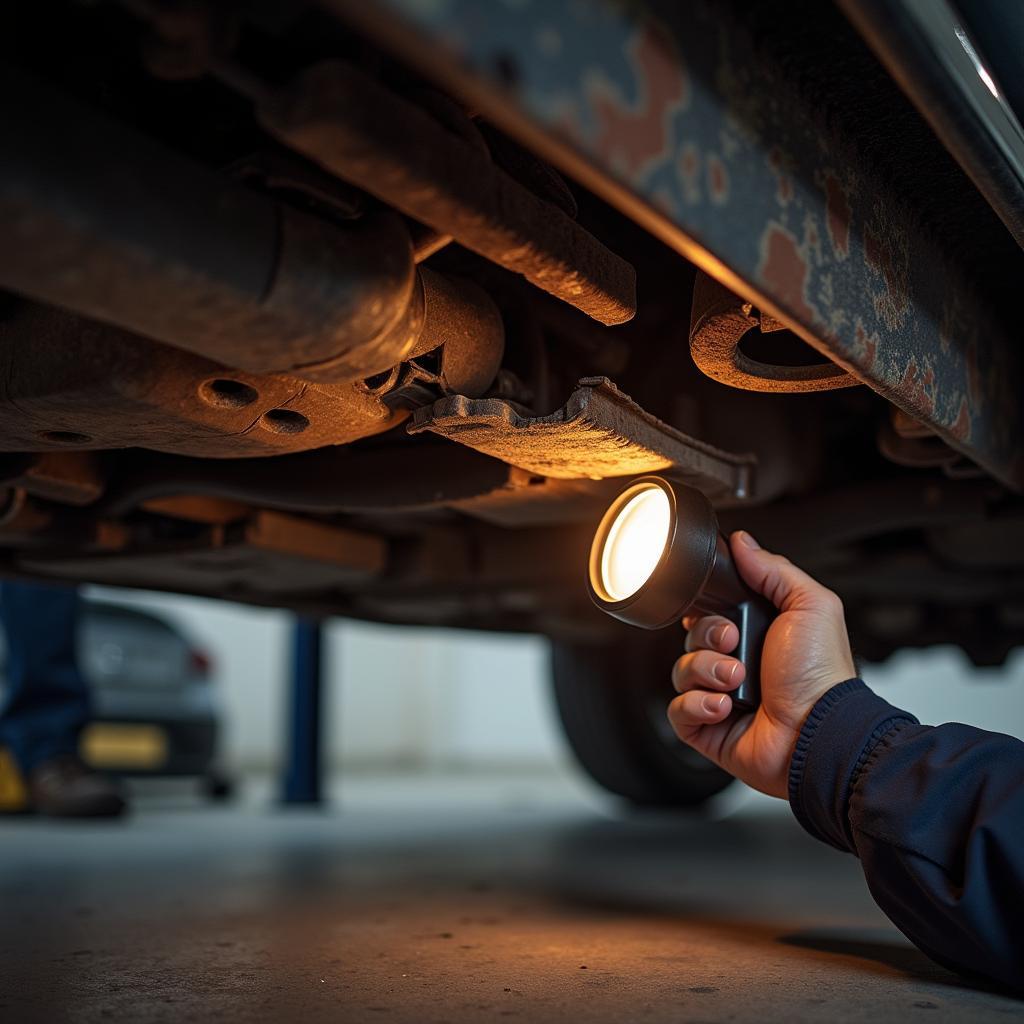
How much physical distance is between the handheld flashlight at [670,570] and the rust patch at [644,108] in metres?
0.44

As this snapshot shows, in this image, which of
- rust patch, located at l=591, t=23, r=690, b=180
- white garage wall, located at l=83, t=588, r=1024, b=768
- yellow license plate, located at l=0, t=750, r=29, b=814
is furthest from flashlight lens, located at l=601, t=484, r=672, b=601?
white garage wall, located at l=83, t=588, r=1024, b=768

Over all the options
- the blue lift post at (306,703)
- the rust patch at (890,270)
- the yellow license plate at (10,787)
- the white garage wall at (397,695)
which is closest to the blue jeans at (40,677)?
the yellow license plate at (10,787)

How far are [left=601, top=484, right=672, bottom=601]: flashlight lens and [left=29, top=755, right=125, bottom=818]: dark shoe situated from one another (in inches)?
76.2

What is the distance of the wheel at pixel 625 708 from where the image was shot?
2.66 m

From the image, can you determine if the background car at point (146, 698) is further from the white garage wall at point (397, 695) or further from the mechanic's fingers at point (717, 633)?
the mechanic's fingers at point (717, 633)

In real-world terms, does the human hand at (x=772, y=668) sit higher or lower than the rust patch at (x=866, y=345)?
lower

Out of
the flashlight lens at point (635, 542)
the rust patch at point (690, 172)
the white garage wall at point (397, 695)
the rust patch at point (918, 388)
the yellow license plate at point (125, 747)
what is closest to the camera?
the rust patch at point (690, 172)

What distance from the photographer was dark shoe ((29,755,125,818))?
2521 millimetres

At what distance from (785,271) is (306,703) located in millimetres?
2836

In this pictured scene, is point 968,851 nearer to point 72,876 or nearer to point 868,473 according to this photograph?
point 868,473

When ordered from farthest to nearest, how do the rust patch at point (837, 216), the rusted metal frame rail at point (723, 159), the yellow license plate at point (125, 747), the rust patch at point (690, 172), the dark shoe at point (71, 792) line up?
the yellow license plate at point (125, 747), the dark shoe at point (71, 792), the rust patch at point (837, 216), the rust patch at point (690, 172), the rusted metal frame rail at point (723, 159)

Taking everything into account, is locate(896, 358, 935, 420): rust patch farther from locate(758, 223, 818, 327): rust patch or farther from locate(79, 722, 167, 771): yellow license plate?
locate(79, 722, 167, 771): yellow license plate

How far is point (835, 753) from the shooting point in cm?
93

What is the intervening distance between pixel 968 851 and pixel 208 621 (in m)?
5.14
